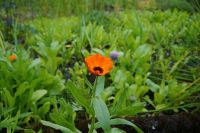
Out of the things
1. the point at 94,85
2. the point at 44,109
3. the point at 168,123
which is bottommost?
the point at 168,123

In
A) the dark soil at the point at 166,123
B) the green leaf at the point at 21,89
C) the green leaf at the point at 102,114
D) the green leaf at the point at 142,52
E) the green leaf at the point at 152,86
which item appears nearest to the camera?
the green leaf at the point at 102,114

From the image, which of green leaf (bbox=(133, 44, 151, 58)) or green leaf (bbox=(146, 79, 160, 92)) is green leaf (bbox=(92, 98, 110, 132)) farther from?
green leaf (bbox=(133, 44, 151, 58))

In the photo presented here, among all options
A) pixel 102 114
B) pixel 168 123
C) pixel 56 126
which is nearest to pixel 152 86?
Result: pixel 168 123

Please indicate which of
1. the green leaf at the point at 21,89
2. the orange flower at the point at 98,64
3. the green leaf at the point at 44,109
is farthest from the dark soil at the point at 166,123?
the orange flower at the point at 98,64

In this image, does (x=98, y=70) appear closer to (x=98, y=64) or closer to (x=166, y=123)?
(x=98, y=64)

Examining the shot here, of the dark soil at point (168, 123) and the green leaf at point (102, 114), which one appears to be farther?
the dark soil at point (168, 123)

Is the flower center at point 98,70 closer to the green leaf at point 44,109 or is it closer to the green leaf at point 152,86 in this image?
the green leaf at point 44,109

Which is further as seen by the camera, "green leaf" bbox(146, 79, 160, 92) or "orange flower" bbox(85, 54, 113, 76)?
"green leaf" bbox(146, 79, 160, 92)

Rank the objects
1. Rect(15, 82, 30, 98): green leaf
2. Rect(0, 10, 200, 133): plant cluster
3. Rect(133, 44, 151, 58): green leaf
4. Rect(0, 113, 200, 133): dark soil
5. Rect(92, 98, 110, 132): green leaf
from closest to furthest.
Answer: Rect(92, 98, 110, 132): green leaf
Rect(0, 10, 200, 133): plant cluster
Rect(15, 82, 30, 98): green leaf
Rect(0, 113, 200, 133): dark soil
Rect(133, 44, 151, 58): green leaf

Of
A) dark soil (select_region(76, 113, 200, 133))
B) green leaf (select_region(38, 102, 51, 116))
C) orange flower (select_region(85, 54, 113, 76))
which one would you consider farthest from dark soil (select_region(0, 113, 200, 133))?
orange flower (select_region(85, 54, 113, 76))
